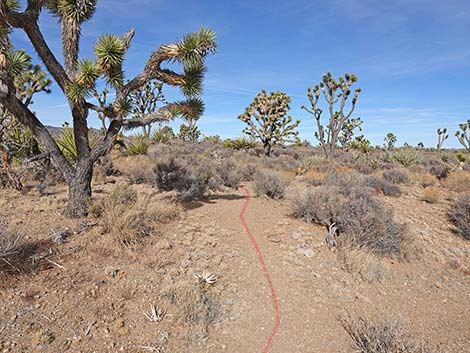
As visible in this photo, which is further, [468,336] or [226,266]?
[226,266]

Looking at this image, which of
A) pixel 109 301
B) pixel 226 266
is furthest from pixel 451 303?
pixel 109 301

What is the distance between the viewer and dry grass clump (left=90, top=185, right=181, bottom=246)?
459cm

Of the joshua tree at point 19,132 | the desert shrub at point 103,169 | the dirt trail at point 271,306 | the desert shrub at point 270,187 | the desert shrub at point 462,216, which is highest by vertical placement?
the joshua tree at point 19,132

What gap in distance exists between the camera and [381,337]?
3180 mm

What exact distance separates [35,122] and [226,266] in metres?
4.41

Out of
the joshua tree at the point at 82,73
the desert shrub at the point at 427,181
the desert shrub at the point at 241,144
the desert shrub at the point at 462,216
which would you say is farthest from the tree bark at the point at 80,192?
the desert shrub at the point at 241,144

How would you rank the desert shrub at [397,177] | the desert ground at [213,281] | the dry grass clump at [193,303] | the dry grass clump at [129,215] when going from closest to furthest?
the desert ground at [213,281] < the dry grass clump at [193,303] < the dry grass clump at [129,215] < the desert shrub at [397,177]

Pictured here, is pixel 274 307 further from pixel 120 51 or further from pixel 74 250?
pixel 120 51

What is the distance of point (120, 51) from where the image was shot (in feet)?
15.6

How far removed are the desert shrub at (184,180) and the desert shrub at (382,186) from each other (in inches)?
206

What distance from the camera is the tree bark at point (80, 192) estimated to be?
527cm

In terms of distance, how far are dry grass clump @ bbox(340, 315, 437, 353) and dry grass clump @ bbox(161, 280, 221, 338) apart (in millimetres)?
1746

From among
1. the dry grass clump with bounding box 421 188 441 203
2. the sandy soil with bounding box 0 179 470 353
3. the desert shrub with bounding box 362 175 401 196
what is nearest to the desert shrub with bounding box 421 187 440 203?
the dry grass clump with bounding box 421 188 441 203

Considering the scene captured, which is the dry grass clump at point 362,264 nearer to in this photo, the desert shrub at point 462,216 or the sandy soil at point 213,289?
the sandy soil at point 213,289
